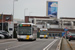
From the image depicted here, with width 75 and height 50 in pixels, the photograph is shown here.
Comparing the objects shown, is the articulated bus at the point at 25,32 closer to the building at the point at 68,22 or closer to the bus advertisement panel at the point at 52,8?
the building at the point at 68,22

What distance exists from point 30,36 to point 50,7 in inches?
3730

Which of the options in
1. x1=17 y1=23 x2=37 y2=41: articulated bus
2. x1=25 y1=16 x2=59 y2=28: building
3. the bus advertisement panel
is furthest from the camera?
the bus advertisement panel

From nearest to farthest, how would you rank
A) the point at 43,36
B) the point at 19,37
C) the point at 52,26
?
1. the point at 19,37
2. the point at 43,36
3. the point at 52,26

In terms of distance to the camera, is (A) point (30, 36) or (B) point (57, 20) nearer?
(A) point (30, 36)

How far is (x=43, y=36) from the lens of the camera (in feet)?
246

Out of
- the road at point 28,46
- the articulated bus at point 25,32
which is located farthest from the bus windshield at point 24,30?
the road at point 28,46

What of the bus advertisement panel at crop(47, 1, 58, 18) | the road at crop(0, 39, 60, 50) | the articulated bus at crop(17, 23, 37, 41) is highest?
the bus advertisement panel at crop(47, 1, 58, 18)

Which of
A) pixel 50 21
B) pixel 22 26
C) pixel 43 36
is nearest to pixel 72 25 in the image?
pixel 50 21

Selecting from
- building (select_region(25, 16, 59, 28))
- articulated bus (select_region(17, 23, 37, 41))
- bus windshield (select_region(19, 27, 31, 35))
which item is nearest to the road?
articulated bus (select_region(17, 23, 37, 41))

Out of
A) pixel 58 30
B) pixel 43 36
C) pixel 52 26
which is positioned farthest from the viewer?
pixel 52 26

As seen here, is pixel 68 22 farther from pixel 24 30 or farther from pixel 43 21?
pixel 24 30

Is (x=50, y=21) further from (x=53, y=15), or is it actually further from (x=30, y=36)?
(x=30, y=36)

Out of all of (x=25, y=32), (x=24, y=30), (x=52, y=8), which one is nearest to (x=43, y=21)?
(x=52, y=8)

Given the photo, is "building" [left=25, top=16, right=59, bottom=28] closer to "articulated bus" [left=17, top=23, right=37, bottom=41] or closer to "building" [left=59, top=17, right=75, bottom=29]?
"building" [left=59, top=17, right=75, bottom=29]
